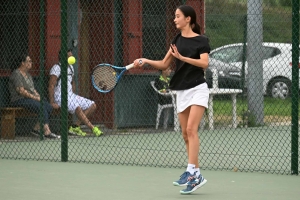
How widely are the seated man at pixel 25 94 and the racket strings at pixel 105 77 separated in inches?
165

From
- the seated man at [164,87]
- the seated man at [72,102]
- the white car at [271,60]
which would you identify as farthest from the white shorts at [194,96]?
the white car at [271,60]

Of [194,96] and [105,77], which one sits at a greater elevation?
[105,77]

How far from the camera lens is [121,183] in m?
7.88

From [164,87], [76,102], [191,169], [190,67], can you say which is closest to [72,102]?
[76,102]

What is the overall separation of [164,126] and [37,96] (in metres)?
2.39

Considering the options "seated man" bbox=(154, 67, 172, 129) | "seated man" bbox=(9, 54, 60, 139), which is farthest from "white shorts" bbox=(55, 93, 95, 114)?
"seated man" bbox=(154, 67, 172, 129)

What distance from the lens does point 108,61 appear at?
44.2 feet

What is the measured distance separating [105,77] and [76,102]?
4.60 metres

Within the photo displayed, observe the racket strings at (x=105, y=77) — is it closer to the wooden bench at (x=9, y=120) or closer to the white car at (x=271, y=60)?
the wooden bench at (x=9, y=120)

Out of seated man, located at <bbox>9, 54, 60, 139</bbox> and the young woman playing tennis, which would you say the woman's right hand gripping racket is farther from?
seated man, located at <bbox>9, 54, 60, 139</bbox>

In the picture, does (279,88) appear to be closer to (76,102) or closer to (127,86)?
(127,86)

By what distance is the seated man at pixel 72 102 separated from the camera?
492 inches

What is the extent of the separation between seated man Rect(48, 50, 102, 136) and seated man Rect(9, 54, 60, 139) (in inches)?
9.3

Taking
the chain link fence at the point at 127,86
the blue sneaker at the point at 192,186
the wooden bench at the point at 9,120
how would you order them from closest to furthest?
the blue sneaker at the point at 192,186 → the chain link fence at the point at 127,86 → the wooden bench at the point at 9,120
